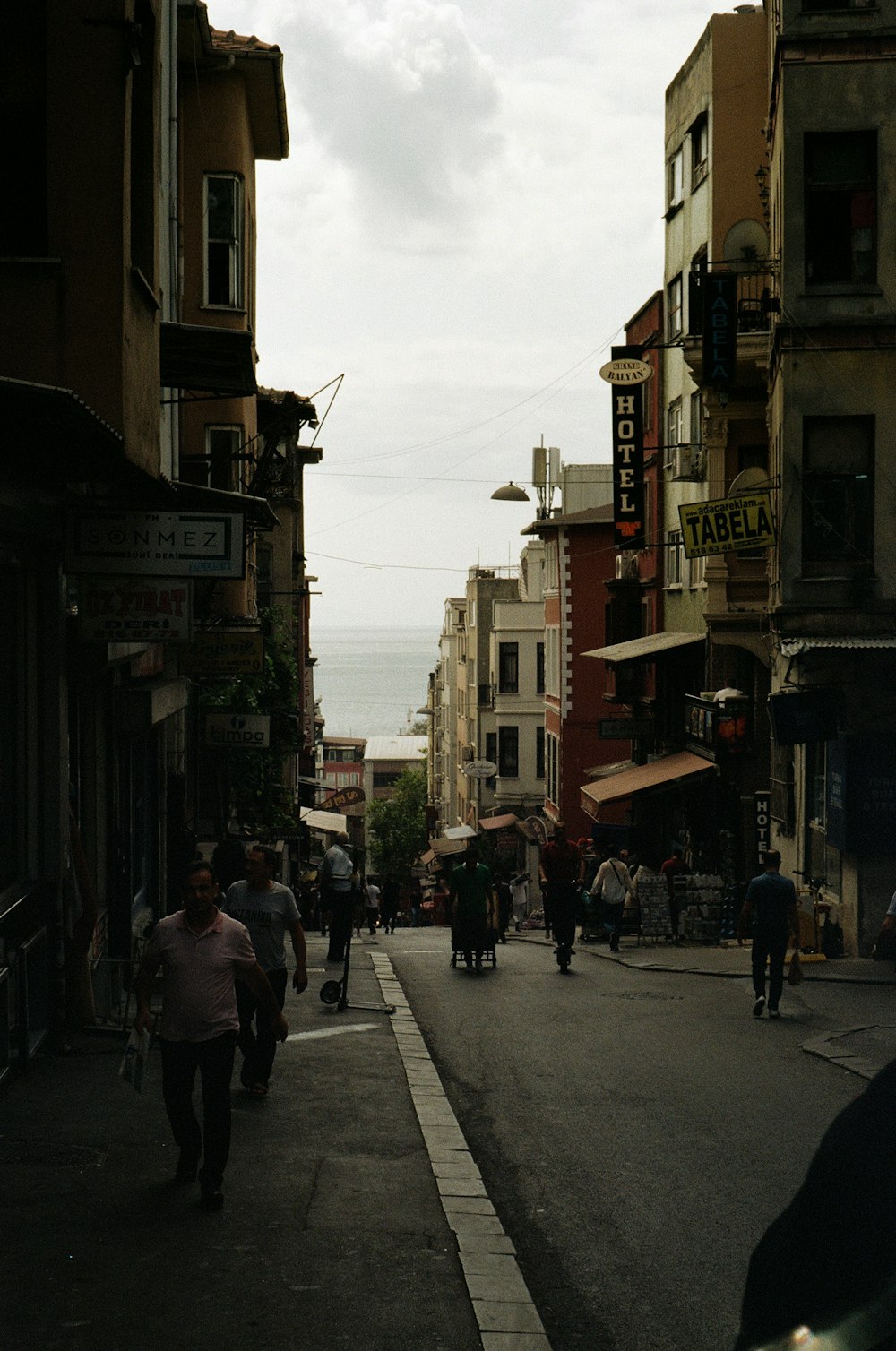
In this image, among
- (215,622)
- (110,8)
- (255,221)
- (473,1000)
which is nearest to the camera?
(110,8)

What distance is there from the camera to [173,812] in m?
22.9

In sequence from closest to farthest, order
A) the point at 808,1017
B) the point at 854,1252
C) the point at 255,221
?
the point at 854,1252 < the point at 808,1017 < the point at 255,221

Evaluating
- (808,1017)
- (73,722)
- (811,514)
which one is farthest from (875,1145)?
(811,514)

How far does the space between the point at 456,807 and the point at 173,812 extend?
250 feet

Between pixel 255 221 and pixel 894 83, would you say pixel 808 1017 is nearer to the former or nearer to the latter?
pixel 894 83

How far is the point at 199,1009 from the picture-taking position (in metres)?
8.34

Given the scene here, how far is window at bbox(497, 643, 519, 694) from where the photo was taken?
71000 millimetres

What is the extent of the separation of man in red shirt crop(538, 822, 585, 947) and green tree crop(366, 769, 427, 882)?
73.5 metres

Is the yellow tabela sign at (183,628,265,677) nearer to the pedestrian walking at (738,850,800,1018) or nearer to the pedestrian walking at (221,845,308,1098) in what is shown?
the pedestrian walking at (738,850,800,1018)

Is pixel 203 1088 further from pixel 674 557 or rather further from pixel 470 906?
pixel 674 557

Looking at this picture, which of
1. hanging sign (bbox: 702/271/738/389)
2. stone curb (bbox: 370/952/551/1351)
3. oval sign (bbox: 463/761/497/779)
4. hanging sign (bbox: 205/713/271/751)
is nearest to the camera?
stone curb (bbox: 370/952/551/1351)

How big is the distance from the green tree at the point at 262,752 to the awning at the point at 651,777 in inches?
261

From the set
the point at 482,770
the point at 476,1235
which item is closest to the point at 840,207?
the point at 476,1235

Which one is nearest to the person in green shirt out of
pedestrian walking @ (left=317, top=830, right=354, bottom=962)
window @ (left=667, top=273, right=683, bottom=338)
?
pedestrian walking @ (left=317, top=830, right=354, bottom=962)
